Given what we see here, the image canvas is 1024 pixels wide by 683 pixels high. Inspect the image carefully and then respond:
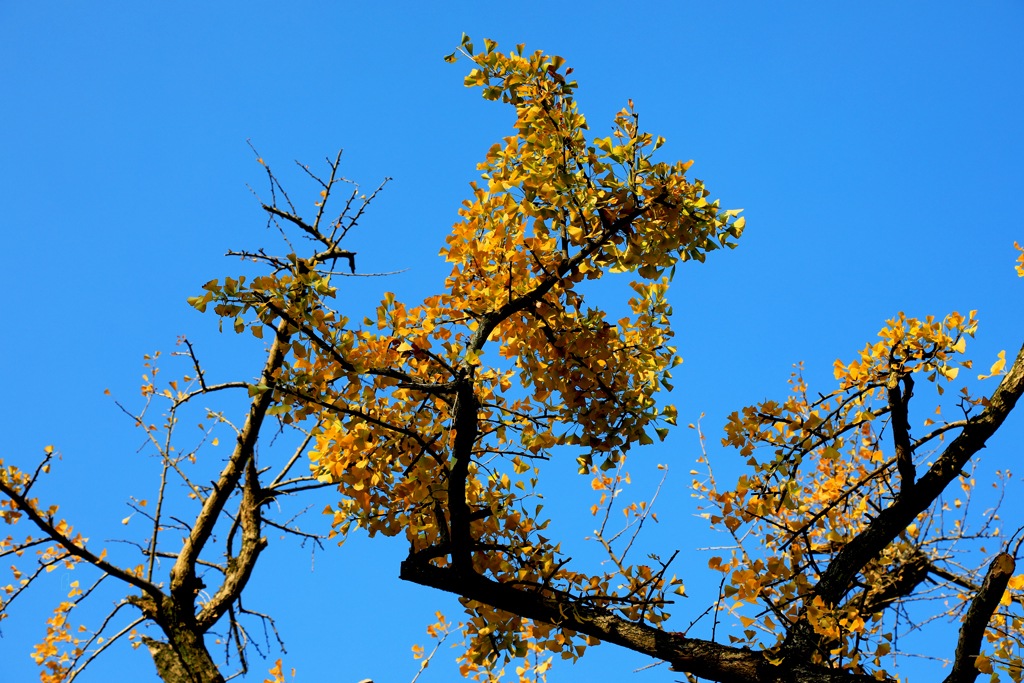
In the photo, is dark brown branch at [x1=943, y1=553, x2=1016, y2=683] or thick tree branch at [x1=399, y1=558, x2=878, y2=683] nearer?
dark brown branch at [x1=943, y1=553, x2=1016, y2=683]

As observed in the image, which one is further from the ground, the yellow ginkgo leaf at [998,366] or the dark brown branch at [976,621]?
the yellow ginkgo leaf at [998,366]

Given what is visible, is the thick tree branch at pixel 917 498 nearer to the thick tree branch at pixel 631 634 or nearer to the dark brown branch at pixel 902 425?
the dark brown branch at pixel 902 425

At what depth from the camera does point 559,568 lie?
3412 mm

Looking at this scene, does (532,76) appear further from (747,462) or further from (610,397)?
(747,462)

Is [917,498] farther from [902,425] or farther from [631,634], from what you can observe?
[631,634]

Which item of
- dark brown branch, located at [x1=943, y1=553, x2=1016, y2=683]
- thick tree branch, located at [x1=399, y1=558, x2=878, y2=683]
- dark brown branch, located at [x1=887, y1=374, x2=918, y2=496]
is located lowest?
dark brown branch, located at [x1=943, y1=553, x2=1016, y2=683]

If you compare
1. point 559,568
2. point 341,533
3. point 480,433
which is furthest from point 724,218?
point 341,533

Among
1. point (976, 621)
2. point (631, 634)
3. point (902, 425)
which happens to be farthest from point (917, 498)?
point (631, 634)

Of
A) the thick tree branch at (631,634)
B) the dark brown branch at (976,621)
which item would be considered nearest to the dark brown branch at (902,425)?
the dark brown branch at (976,621)

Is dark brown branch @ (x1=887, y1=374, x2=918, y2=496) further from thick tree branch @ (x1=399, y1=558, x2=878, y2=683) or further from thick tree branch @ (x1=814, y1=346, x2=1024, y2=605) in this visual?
thick tree branch @ (x1=399, y1=558, x2=878, y2=683)

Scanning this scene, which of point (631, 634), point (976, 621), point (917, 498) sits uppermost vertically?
point (917, 498)

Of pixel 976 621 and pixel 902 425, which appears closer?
pixel 976 621

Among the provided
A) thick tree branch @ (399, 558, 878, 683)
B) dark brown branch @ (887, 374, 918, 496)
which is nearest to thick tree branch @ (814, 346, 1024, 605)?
dark brown branch @ (887, 374, 918, 496)

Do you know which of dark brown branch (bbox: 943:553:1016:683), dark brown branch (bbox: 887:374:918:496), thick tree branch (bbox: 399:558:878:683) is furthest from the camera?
dark brown branch (bbox: 887:374:918:496)
